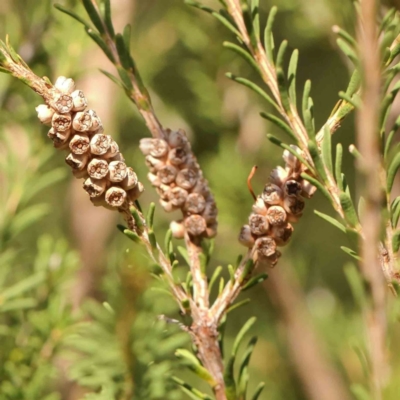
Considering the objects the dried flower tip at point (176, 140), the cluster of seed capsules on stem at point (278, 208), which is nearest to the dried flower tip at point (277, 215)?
the cluster of seed capsules on stem at point (278, 208)

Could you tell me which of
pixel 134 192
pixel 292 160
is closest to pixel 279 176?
pixel 292 160

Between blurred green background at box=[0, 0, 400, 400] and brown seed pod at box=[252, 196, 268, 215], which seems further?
blurred green background at box=[0, 0, 400, 400]

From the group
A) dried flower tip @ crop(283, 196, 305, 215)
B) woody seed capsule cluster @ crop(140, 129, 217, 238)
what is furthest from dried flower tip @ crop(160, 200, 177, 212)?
dried flower tip @ crop(283, 196, 305, 215)

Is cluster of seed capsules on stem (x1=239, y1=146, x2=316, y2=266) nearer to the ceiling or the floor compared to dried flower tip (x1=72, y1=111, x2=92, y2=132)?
nearer to the ceiling

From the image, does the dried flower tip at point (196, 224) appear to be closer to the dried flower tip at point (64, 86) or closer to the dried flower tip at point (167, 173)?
the dried flower tip at point (167, 173)

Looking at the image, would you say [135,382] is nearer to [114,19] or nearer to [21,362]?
[21,362]

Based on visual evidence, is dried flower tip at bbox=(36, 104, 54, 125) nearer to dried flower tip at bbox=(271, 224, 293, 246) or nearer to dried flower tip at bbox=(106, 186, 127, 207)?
dried flower tip at bbox=(106, 186, 127, 207)
